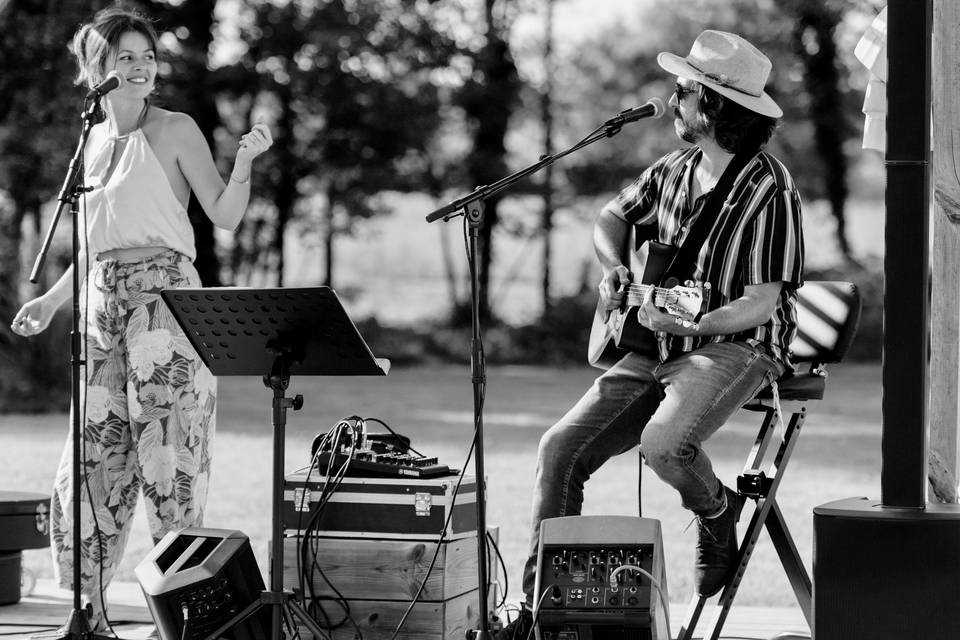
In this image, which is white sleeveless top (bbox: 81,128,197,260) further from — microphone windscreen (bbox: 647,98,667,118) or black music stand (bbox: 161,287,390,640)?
microphone windscreen (bbox: 647,98,667,118)

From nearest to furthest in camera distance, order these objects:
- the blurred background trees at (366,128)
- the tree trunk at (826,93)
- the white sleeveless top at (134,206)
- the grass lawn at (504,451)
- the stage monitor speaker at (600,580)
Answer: the stage monitor speaker at (600,580), the white sleeveless top at (134,206), the grass lawn at (504,451), the blurred background trees at (366,128), the tree trunk at (826,93)

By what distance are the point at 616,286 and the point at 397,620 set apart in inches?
44.1

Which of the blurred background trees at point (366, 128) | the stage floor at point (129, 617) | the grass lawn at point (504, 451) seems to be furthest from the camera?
the blurred background trees at point (366, 128)

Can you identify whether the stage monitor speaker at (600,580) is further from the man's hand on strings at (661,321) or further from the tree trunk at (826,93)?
the tree trunk at (826,93)

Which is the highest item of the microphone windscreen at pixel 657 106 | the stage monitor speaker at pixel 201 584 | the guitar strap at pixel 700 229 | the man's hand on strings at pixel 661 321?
the microphone windscreen at pixel 657 106

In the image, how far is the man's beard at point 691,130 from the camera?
3.68 metres

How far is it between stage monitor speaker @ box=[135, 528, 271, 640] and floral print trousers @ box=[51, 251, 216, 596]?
308mm

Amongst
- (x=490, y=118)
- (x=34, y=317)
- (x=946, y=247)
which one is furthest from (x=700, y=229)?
(x=490, y=118)

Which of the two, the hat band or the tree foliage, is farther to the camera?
the tree foliage

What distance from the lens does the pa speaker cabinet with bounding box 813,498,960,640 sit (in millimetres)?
2926

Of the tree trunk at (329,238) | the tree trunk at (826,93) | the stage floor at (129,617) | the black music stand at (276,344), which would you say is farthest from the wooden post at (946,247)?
the tree trunk at (826,93)

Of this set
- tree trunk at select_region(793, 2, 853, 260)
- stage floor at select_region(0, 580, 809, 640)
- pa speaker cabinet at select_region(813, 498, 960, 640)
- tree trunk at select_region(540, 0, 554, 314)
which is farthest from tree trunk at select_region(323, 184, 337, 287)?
pa speaker cabinet at select_region(813, 498, 960, 640)

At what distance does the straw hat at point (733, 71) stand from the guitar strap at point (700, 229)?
0.17 m

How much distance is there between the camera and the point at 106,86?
3.59 metres
